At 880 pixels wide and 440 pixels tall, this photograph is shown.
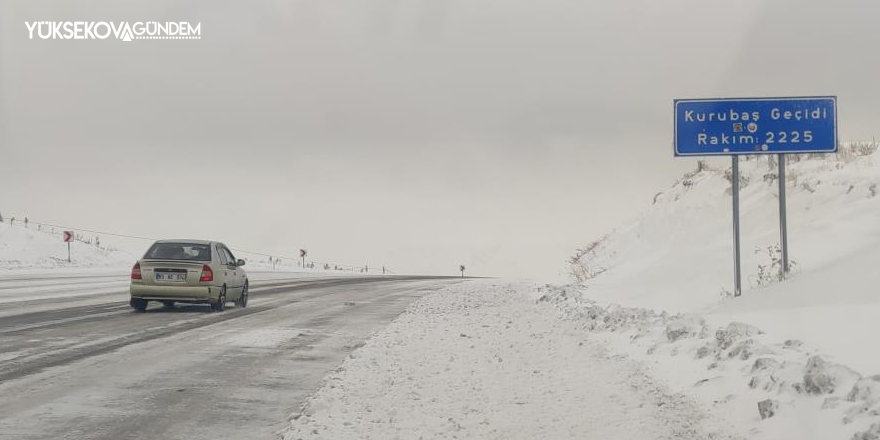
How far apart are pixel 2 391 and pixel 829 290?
9.76 m

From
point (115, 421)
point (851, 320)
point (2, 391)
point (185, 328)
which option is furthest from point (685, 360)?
point (185, 328)

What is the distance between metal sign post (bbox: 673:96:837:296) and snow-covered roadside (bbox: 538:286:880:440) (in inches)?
198

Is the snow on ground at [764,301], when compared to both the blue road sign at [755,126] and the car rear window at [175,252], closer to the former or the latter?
the blue road sign at [755,126]

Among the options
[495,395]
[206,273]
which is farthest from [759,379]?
[206,273]

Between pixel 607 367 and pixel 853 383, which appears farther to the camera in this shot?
pixel 607 367

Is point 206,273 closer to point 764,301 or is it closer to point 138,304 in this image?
point 138,304

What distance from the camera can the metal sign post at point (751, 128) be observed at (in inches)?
571

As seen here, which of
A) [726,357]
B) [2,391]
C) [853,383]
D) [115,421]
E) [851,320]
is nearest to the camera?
[853,383]

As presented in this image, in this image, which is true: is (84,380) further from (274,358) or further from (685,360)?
(685,360)

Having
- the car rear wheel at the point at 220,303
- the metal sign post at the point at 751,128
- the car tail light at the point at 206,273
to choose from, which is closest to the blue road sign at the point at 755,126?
the metal sign post at the point at 751,128

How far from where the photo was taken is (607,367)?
8.87 m

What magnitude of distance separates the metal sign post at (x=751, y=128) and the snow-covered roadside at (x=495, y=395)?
514 centimetres

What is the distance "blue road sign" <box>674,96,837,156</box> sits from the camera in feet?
47.7

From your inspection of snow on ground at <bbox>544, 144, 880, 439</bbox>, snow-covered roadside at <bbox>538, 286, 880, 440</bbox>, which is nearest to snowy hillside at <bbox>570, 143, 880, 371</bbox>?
snow on ground at <bbox>544, 144, 880, 439</bbox>
